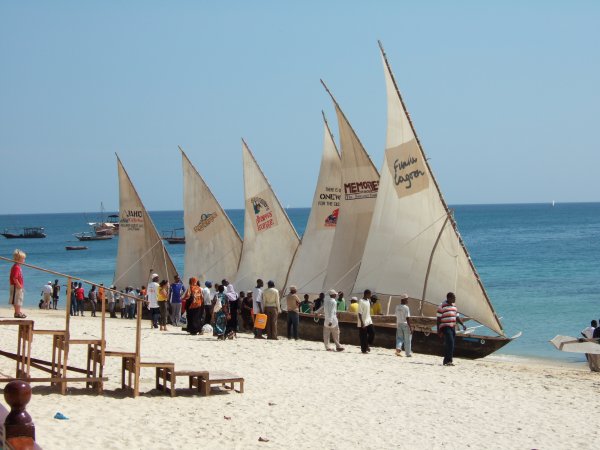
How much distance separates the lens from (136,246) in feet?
123

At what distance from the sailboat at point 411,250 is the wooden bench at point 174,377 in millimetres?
8457

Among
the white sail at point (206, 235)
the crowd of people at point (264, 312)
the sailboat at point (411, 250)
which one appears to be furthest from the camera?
the white sail at point (206, 235)

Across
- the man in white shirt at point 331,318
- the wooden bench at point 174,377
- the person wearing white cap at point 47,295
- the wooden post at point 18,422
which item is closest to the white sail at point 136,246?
the person wearing white cap at point 47,295

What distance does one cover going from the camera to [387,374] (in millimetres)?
16406

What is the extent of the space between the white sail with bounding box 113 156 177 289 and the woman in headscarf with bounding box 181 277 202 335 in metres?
14.7

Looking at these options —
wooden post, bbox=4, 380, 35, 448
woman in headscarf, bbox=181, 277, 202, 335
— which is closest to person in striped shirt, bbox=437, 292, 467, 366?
woman in headscarf, bbox=181, 277, 202, 335

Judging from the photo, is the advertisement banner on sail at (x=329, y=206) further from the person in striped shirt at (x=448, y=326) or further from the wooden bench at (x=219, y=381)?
the wooden bench at (x=219, y=381)

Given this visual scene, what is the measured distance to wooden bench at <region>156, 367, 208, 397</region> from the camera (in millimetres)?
12977

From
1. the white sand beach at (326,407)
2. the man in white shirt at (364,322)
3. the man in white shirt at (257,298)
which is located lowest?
the white sand beach at (326,407)

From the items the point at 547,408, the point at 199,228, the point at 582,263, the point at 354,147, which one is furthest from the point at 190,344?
the point at 582,263

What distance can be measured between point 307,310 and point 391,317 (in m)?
3.88

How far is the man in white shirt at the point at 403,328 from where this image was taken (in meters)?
19.1

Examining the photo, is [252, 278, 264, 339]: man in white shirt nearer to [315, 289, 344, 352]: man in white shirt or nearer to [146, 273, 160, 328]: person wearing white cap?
[315, 289, 344, 352]: man in white shirt

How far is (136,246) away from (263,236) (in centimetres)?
713
